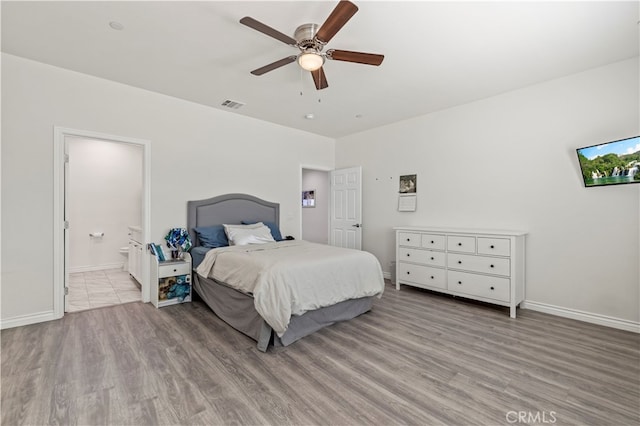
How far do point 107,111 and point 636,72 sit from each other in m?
5.90

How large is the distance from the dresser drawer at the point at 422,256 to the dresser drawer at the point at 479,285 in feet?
0.71

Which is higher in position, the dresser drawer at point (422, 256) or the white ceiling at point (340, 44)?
the white ceiling at point (340, 44)

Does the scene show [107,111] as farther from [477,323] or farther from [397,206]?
[477,323]

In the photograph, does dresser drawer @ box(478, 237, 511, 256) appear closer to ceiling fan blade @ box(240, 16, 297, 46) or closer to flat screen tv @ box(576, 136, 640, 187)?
flat screen tv @ box(576, 136, 640, 187)

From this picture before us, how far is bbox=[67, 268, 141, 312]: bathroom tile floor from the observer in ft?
12.5

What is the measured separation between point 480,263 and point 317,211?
4366mm

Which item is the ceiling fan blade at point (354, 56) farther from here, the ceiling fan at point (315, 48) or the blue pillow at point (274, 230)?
the blue pillow at point (274, 230)

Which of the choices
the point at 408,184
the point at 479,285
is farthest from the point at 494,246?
the point at 408,184

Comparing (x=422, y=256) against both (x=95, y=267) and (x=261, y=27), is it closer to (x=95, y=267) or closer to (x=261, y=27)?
(x=261, y=27)

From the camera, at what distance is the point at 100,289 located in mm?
4434

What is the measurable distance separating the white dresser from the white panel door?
1134mm

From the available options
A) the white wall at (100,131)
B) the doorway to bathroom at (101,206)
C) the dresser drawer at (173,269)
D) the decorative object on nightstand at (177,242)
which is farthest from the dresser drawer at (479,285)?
the doorway to bathroom at (101,206)

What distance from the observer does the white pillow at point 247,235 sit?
4121 millimetres

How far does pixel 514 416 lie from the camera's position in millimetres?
1798
